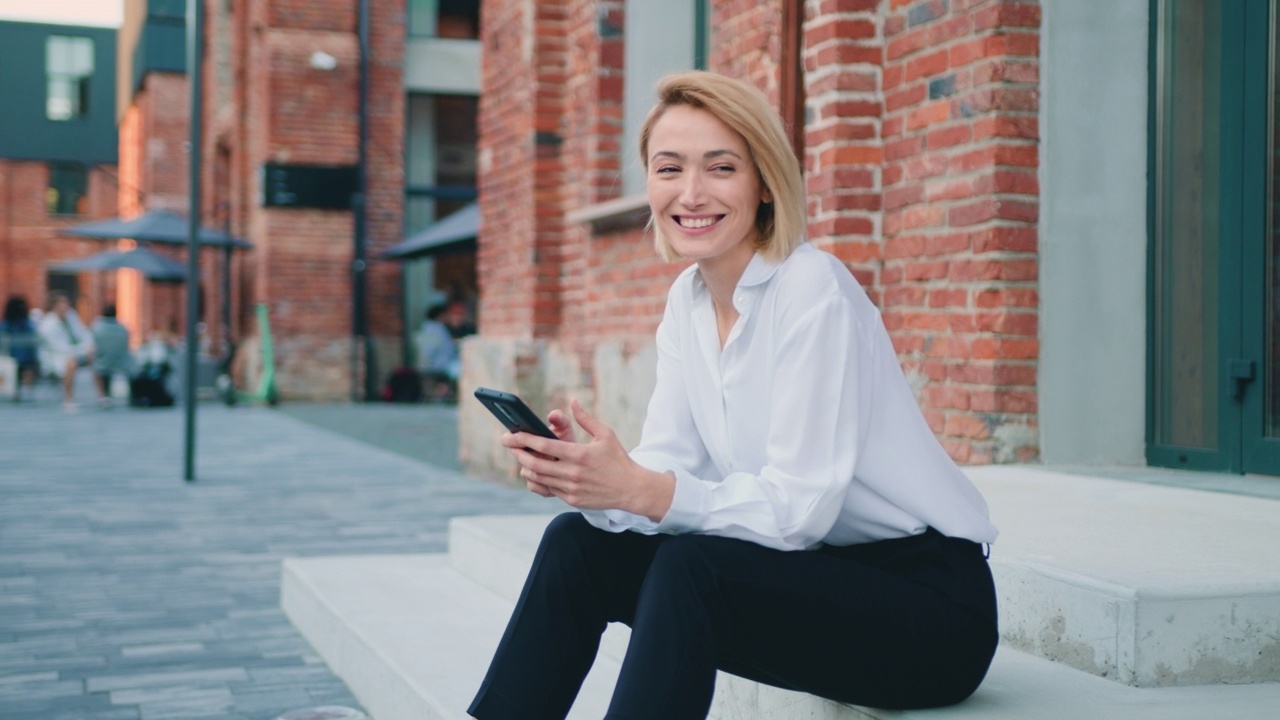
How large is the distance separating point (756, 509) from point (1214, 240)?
2830mm

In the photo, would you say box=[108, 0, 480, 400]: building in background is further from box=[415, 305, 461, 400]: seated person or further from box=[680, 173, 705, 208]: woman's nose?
box=[680, 173, 705, 208]: woman's nose

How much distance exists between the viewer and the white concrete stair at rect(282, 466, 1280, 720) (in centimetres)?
258

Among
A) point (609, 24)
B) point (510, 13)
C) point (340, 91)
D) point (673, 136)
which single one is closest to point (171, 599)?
point (673, 136)

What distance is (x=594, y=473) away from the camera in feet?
7.54

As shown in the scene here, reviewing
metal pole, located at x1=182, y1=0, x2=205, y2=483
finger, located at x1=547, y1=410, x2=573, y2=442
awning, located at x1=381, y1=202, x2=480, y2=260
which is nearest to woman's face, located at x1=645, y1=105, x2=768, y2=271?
finger, located at x1=547, y1=410, x2=573, y2=442

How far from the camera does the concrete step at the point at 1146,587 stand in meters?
2.60

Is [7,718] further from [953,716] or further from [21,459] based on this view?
[21,459]

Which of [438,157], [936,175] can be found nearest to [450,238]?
[438,157]

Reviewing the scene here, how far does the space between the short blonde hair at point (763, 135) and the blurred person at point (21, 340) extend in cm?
2186

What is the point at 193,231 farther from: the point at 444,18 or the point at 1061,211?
the point at 444,18

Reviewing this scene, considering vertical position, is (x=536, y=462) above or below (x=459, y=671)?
above

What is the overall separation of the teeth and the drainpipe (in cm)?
1785

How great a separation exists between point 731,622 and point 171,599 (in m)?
3.93

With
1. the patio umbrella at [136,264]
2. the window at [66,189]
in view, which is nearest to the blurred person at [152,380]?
the patio umbrella at [136,264]
